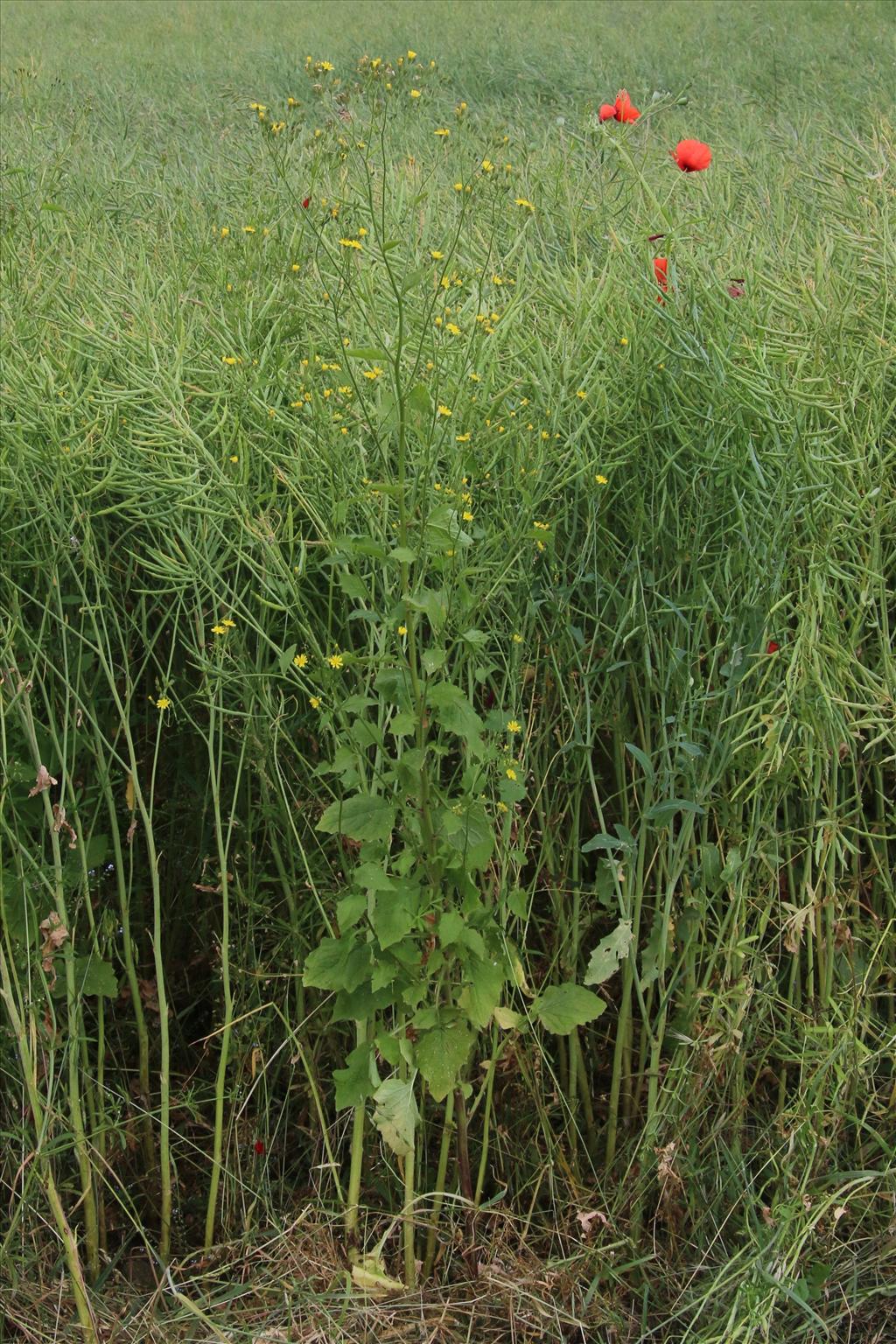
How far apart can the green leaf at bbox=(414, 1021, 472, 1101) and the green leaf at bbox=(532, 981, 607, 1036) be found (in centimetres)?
12

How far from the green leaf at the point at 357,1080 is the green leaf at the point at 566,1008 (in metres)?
0.23

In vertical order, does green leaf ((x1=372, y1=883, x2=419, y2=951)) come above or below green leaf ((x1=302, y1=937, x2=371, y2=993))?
above

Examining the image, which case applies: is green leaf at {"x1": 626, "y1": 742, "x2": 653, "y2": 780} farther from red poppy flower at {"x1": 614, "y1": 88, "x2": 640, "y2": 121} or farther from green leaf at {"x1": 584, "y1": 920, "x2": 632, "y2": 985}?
red poppy flower at {"x1": 614, "y1": 88, "x2": 640, "y2": 121}

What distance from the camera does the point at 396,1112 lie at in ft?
5.55

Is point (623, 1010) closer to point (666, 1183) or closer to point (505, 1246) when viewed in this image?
point (666, 1183)

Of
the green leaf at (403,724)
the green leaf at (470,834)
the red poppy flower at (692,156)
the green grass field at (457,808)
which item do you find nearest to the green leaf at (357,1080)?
the green grass field at (457,808)

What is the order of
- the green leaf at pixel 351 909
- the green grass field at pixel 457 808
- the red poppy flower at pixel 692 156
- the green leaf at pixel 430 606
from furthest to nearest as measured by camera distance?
the red poppy flower at pixel 692 156 → the green grass field at pixel 457 808 → the green leaf at pixel 351 909 → the green leaf at pixel 430 606

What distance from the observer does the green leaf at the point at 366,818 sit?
5.32 ft

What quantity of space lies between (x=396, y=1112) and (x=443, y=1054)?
90 mm

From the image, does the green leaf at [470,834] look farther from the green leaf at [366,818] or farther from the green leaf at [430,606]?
the green leaf at [430,606]

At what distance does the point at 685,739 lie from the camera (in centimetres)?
180

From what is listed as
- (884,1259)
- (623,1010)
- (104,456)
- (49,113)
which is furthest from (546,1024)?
(49,113)

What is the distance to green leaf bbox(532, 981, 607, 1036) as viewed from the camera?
1774 millimetres

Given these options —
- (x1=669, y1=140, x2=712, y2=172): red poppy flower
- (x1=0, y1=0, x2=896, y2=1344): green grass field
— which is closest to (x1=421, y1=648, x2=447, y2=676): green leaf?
(x1=0, y1=0, x2=896, y2=1344): green grass field
